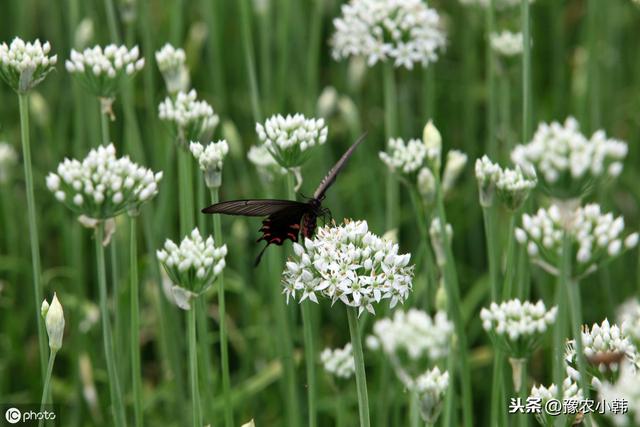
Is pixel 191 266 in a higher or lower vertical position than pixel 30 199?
lower

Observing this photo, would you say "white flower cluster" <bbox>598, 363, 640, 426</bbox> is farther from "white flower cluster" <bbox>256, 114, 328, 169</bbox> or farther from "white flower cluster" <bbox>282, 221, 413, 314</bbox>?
"white flower cluster" <bbox>256, 114, 328, 169</bbox>

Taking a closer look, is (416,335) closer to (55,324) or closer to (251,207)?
(251,207)

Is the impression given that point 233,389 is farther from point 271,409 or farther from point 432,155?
point 432,155

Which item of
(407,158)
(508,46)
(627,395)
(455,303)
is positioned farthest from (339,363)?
(508,46)

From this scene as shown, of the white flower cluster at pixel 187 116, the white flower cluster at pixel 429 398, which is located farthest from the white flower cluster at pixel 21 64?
the white flower cluster at pixel 429 398

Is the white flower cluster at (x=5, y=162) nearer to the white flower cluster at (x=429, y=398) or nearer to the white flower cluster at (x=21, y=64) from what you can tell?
the white flower cluster at (x=21, y=64)

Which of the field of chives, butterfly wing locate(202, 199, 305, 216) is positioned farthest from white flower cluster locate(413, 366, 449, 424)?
butterfly wing locate(202, 199, 305, 216)
